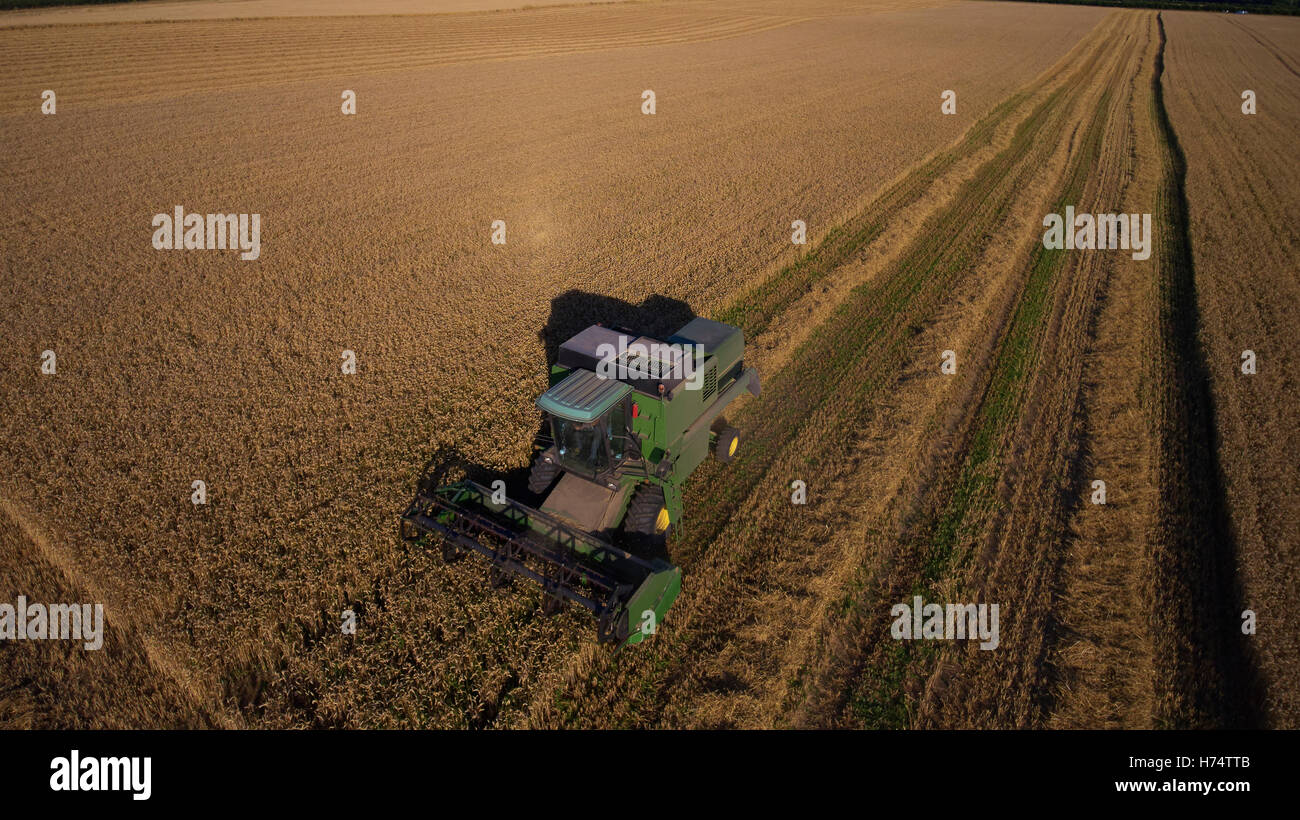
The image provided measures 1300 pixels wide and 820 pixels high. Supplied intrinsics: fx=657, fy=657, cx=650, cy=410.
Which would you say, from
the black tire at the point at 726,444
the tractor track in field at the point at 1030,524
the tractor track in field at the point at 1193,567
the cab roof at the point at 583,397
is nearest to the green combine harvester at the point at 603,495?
the cab roof at the point at 583,397

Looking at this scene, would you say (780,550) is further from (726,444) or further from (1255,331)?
(1255,331)

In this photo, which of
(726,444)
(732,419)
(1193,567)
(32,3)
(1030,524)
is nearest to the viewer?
(1193,567)

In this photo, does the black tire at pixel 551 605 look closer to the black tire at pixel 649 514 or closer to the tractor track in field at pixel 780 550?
the tractor track in field at pixel 780 550

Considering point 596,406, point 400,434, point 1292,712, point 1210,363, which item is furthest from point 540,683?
point 1210,363

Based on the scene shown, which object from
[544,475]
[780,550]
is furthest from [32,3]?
[780,550]
